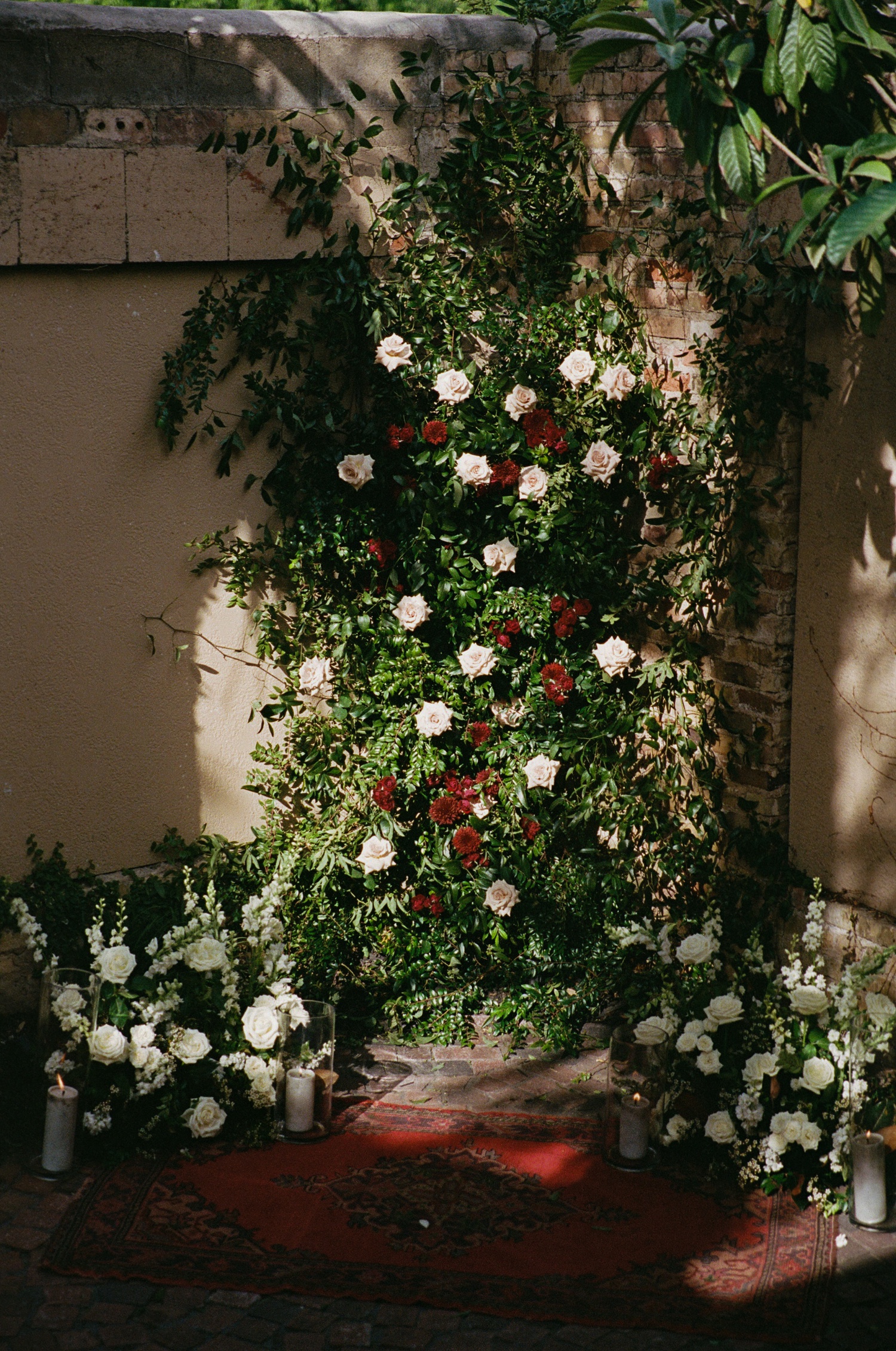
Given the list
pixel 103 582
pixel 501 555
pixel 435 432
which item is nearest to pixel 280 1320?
pixel 103 582

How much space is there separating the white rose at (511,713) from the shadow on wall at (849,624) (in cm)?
102

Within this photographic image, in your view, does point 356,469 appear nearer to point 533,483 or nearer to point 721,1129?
point 533,483

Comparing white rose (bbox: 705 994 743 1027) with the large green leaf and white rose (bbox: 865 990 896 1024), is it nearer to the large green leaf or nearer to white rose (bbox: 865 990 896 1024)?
white rose (bbox: 865 990 896 1024)

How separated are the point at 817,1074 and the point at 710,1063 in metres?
0.31

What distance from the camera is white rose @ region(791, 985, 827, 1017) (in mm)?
3889

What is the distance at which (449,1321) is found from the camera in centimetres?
334

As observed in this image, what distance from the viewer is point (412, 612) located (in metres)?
4.69

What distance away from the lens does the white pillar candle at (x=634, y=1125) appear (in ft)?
13.0

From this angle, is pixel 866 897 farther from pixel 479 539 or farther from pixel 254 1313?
pixel 254 1313

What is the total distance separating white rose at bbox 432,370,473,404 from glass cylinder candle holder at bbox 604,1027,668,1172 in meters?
2.18

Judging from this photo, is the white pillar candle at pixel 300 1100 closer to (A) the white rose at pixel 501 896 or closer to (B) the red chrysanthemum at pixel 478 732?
(A) the white rose at pixel 501 896

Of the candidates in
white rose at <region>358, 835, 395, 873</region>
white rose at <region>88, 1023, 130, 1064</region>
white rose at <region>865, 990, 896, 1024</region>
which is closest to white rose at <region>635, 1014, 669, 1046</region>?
white rose at <region>865, 990, 896, 1024</region>

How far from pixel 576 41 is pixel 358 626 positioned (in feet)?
7.30

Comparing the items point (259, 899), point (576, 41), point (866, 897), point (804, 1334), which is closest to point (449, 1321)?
point (804, 1334)
